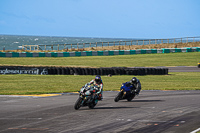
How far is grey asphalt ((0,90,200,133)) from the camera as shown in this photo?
1120 cm

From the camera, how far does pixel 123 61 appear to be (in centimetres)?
5247

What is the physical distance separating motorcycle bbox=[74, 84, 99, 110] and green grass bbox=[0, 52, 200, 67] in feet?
103

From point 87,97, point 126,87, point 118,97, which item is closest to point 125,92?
point 126,87

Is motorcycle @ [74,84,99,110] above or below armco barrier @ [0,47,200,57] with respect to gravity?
below

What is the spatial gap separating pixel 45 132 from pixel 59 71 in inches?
969

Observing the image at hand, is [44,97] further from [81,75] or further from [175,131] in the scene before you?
[81,75]

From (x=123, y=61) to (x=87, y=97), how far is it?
124 ft

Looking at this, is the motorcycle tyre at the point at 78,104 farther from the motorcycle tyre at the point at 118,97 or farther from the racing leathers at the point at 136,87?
the racing leathers at the point at 136,87

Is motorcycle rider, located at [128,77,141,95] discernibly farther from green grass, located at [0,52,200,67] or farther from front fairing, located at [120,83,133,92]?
green grass, located at [0,52,200,67]

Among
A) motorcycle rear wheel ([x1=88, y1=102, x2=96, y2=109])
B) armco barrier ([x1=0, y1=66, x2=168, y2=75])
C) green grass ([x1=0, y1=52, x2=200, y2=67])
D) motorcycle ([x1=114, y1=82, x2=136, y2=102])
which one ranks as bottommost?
motorcycle rear wheel ([x1=88, y1=102, x2=96, y2=109])

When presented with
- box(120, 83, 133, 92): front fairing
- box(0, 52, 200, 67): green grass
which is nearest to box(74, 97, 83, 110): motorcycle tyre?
box(120, 83, 133, 92): front fairing

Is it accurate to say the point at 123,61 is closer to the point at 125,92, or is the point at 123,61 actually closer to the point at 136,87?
the point at 136,87

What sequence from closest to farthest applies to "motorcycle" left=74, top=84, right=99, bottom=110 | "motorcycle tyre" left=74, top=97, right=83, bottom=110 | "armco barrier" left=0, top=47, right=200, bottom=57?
1. "motorcycle" left=74, top=84, right=99, bottom=110
2. "motorcycle tyre" left=74, top=97, right=83, bottom=110
3. "armco barrier" left=0, top=47, right=200, bottom=57

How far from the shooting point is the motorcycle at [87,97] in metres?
14.9
